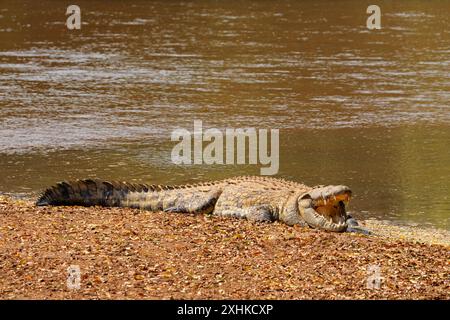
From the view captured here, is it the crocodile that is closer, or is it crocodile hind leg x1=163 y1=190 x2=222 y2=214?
the crocodile

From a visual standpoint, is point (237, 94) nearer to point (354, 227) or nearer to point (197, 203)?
point (197, 203)

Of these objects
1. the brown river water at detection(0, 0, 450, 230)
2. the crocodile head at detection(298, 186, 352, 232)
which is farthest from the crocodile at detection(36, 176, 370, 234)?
the brown river water at detection(0, 0, 450, 230)

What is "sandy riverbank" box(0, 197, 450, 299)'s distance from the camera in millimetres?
7031

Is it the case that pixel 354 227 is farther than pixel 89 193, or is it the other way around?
pixel 89 193

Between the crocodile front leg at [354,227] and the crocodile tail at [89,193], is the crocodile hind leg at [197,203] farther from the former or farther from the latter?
the crocodile front leg at [354,227]

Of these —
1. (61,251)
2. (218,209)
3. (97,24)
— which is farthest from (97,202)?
(97,24)

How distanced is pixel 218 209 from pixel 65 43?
11526 mm

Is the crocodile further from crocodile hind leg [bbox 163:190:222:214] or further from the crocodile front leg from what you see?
the crocodile front leg

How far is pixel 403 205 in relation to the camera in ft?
33.6

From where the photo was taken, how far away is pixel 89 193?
9.88 metres

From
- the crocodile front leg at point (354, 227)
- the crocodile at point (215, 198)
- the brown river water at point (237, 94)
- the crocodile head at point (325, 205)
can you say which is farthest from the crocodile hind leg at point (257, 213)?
the brown river water at point (237, 94)

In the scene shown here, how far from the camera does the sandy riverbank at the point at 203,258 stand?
23.1 ft

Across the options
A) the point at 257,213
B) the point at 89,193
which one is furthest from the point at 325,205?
the point at 89,193

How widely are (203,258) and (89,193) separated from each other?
2388 mm
